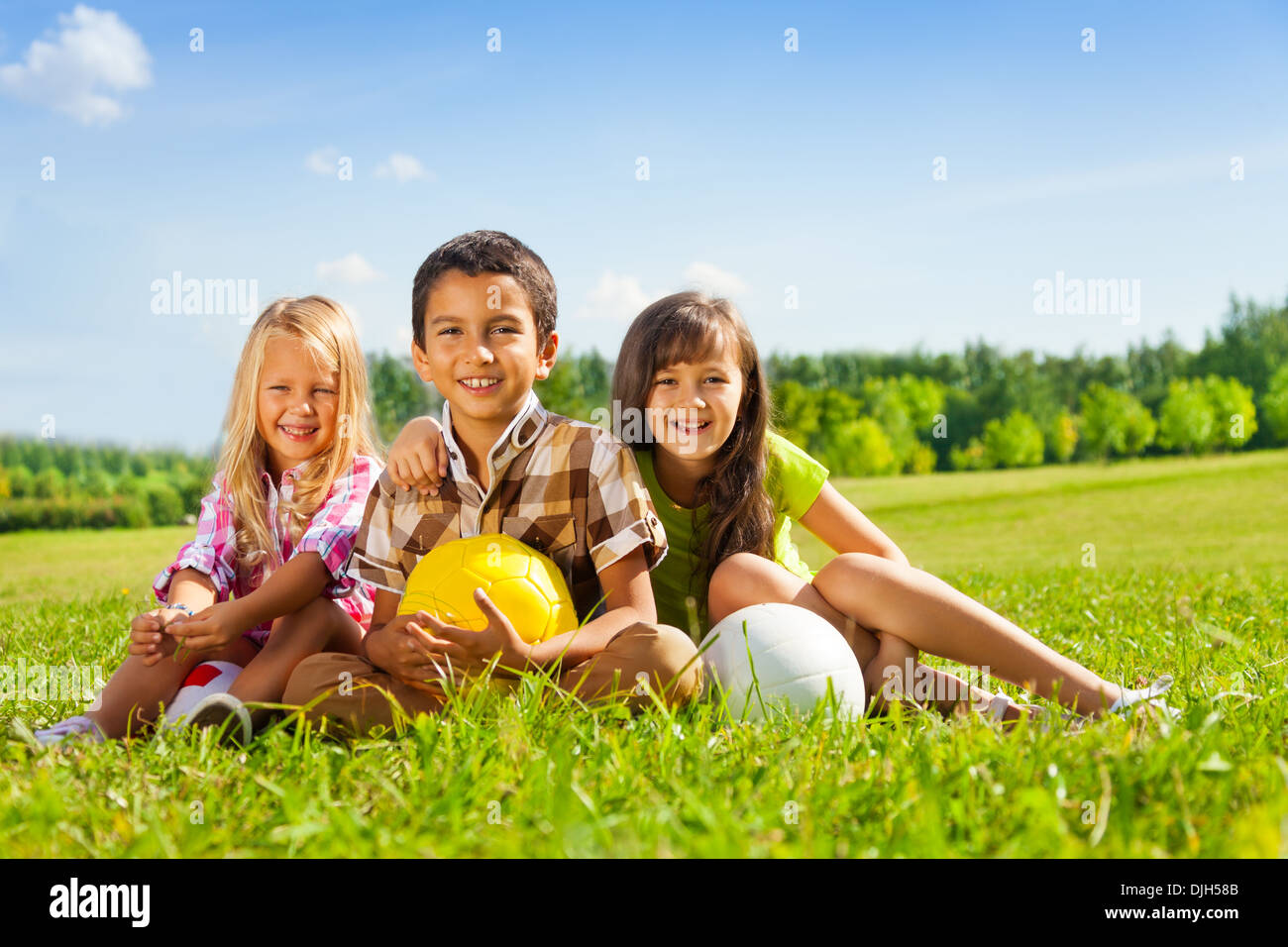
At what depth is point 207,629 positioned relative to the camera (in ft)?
11.5

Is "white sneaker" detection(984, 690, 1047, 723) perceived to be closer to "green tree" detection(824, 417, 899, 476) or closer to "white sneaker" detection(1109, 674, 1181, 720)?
"white sneaker" detection(1109, 674, 1181, 720)

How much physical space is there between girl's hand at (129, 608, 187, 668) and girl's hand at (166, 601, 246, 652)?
0.14ft

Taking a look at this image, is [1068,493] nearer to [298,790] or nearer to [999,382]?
[999,382]

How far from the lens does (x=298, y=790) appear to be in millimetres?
2285

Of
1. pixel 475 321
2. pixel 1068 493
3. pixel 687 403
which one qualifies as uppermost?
pixel 475 321

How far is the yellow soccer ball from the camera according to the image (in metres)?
3.28

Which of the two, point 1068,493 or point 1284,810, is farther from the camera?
point 1068,493

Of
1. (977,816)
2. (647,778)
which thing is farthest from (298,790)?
(977,816)

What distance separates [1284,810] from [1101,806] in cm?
35

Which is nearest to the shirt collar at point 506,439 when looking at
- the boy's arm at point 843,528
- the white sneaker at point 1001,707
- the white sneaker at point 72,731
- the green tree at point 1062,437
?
the boy's arm at point 843,528

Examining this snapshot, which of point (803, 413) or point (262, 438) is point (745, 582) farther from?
point (803, 413)

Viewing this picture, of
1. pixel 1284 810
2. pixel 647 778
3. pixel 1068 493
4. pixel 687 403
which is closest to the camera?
pixel 1284 810

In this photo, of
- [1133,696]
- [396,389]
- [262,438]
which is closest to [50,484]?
[396,389]

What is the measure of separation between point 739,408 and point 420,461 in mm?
1441
